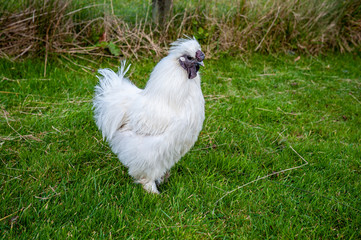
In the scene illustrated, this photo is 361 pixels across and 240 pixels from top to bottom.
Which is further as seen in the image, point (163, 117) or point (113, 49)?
point (113, 49)

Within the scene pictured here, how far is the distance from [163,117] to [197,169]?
890 millimetres

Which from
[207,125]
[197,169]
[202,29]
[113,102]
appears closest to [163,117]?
[113,102]

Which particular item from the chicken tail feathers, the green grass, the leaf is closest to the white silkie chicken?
the chicken tail feathers

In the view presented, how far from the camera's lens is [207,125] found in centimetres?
413

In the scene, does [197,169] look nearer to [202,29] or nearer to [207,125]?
[207,125]

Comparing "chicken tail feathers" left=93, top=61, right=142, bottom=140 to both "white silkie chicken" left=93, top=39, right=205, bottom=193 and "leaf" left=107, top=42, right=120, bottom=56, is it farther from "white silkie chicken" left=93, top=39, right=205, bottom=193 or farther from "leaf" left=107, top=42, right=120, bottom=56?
"leaf" left=107, top=42, right=120, bottom=56

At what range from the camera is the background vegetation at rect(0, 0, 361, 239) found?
8.38 ft

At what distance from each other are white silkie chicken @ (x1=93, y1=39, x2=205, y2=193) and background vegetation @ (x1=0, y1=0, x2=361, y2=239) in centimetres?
33

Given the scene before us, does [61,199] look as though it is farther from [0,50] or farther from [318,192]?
[0,50]

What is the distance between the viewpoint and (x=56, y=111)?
406 cm

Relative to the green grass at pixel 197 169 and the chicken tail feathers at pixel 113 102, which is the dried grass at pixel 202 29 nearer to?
the green grass at pixel 197 169

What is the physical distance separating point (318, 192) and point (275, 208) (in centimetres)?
53

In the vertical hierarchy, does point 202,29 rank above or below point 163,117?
below

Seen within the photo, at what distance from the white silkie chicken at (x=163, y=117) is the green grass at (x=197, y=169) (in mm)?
315
